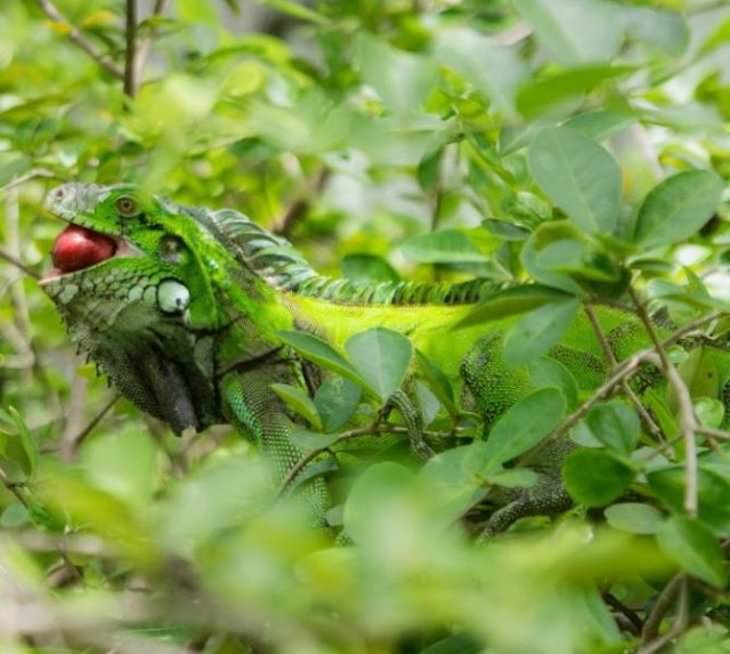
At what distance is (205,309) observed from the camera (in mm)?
1914

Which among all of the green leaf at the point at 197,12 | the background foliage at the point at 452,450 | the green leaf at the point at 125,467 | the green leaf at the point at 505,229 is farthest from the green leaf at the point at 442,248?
the green leaf at the point at 197,12

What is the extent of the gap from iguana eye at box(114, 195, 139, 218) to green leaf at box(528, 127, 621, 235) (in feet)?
3.02

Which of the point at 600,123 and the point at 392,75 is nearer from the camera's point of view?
the point at 392,75

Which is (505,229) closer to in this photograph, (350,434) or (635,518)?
(350,434)

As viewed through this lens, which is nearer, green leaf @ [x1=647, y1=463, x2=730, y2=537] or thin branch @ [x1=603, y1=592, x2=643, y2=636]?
green leaf @ [x1=647, y1=463, x2=730, y2=537]

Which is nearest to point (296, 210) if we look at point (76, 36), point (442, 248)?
point (76, 36)

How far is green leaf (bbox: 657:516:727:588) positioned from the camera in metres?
0.89

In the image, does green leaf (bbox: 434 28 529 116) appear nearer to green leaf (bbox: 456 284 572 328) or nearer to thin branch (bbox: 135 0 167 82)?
green leaf (bbox: 456 284 572 328)

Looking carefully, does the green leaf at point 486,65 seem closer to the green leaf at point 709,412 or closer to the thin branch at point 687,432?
the thin branch at point 687,432

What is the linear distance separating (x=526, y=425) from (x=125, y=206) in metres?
0.92

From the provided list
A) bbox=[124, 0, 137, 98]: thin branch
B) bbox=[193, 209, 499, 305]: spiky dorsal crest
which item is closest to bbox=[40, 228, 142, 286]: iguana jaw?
bbox=[193, 209, 499, 305]: spiky dorsal crest

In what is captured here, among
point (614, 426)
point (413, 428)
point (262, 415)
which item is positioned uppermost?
point (614, 426)

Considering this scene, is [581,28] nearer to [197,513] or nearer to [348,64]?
[197,513]

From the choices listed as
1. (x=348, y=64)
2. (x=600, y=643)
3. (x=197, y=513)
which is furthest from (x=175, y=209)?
(x=197, y=513)
